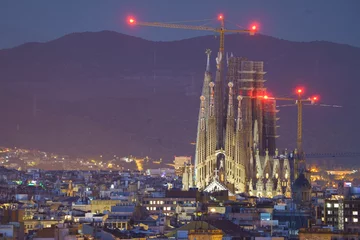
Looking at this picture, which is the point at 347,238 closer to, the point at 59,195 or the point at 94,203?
the point at 94,203

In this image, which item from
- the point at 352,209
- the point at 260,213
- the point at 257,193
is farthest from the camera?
the point at 257,193

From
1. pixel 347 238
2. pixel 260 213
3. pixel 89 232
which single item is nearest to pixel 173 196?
pixel 260 213

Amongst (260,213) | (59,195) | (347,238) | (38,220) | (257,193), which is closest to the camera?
(347,238)

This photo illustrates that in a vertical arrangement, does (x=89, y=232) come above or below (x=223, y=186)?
below

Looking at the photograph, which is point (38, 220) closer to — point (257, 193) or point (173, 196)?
point (173, 196)

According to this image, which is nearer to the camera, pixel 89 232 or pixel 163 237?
pixel 163 237

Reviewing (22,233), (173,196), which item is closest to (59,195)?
(173,196)

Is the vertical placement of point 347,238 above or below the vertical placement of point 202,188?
below

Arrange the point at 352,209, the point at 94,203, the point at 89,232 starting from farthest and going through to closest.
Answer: the point at 94,203 < the point at 352,209 < the point at 89,232

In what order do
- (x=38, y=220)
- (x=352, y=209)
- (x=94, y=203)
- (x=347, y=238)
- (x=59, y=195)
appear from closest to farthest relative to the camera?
(x=347, y=238) < (x=352, y=209) < (x=38, y=220) < (x=94, y=203) < (x=59, y=195)
